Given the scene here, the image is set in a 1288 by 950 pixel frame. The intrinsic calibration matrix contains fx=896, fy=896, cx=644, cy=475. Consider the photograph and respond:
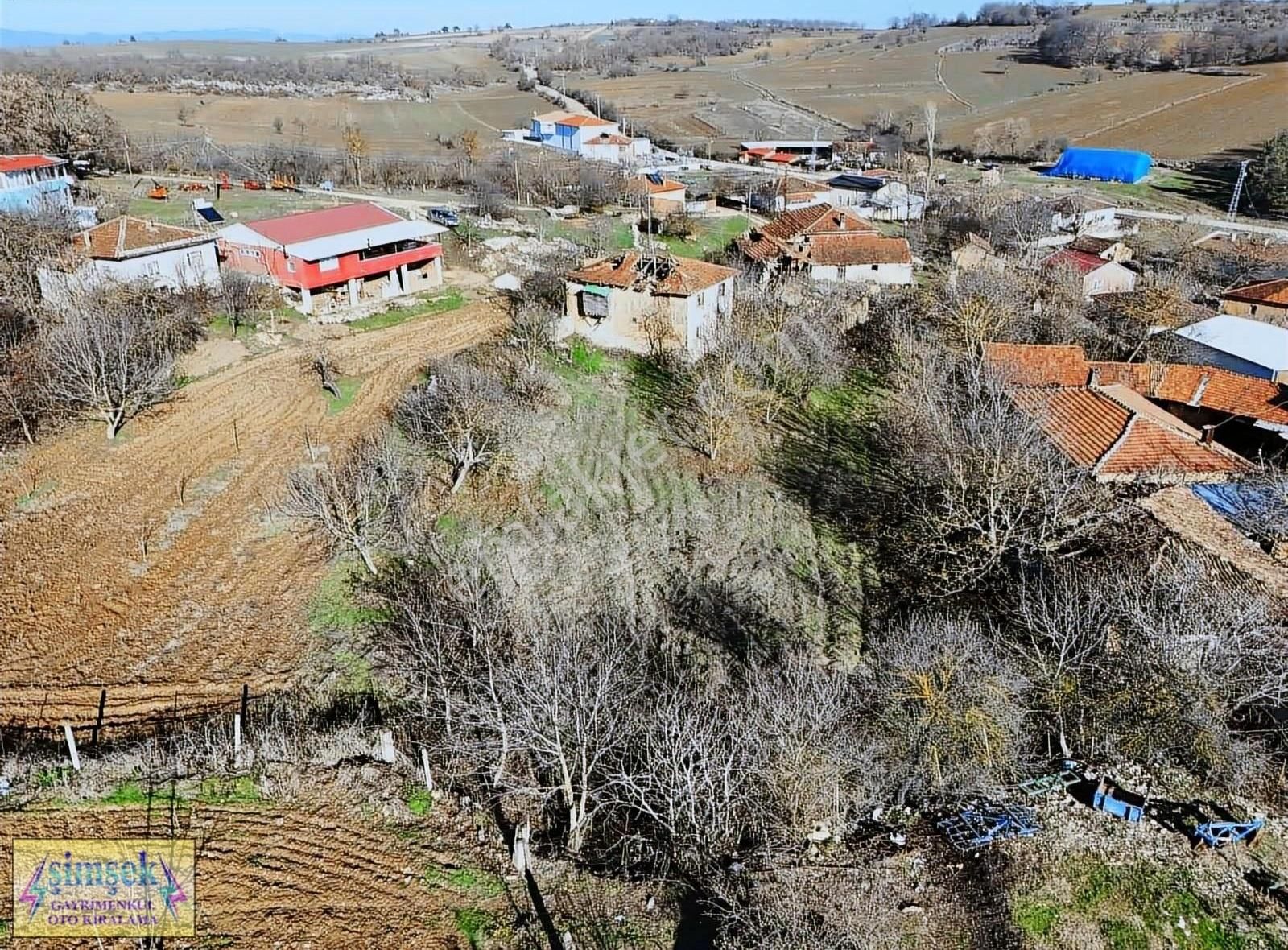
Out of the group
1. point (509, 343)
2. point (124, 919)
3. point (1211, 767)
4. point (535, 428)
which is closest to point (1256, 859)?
point (1211, 767)

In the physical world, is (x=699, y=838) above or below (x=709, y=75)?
below

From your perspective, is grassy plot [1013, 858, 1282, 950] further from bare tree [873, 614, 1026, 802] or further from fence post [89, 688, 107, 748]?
fence post [89, 688, 107, 748]

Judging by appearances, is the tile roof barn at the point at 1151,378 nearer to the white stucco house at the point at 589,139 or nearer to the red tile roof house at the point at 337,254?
the red tile roof house at the point at 337,254

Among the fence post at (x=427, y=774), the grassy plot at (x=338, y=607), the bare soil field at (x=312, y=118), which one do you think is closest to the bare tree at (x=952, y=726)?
the fence post at (x=427, y=774)

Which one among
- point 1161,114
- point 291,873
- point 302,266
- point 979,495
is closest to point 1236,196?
point 1161,114

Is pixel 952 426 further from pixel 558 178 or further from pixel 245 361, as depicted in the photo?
pixel 558 178

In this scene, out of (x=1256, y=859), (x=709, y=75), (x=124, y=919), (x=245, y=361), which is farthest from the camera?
(x=709, y=75)

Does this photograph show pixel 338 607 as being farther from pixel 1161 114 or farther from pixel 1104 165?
pixel 1161 114
